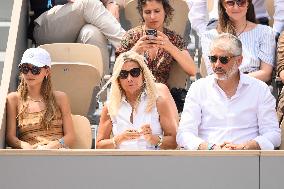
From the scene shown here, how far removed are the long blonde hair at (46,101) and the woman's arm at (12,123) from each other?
0.04 m

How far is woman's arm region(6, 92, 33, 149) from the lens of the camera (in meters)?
6.50

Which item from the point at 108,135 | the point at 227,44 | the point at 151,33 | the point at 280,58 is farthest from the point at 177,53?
the point at 108,135

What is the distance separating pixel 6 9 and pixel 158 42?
1949 millimetres

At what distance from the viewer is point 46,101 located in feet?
22.1

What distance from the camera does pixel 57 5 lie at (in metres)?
8.34

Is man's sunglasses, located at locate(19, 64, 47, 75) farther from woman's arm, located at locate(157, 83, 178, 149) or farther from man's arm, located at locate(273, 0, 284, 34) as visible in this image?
man's arm, located at locate(273, 0, 284, 34)

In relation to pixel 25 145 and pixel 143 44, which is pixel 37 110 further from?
pixel 143 44

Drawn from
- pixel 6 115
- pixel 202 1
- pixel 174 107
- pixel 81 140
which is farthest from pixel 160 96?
pixel 202 1

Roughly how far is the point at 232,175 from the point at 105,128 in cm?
132

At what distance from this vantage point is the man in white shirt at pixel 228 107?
247 inches

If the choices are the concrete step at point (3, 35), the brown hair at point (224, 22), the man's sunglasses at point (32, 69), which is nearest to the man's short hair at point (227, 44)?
the brown hair at point (224, 22)

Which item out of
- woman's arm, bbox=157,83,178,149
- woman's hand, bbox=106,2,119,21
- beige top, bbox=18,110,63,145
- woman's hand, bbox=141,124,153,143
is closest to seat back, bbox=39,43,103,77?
woman's hand, bbox=106,2,119,21

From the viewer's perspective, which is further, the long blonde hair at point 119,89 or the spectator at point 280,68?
the spectator at point 280,68

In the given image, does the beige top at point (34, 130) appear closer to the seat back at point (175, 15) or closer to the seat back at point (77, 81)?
the seat back at point (77, 81)
